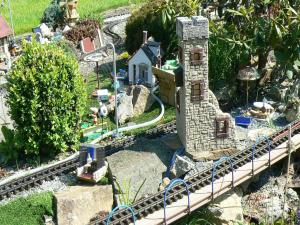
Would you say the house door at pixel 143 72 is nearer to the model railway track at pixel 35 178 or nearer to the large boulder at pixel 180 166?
the model railway track at pixel 35 178

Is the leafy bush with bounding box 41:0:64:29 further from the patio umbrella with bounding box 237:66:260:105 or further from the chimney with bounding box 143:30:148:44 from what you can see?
the patio umbrella with bounding box 237:66:260:105

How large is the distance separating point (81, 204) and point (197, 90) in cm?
502

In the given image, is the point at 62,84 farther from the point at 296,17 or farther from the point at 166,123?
the point at 296,17

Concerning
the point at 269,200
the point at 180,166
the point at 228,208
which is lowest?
the point at 269,200

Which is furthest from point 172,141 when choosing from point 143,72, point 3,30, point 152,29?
point 3,30

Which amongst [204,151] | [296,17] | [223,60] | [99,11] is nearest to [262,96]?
[223,60]

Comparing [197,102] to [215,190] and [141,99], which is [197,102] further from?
[141,99]

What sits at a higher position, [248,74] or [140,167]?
[248,74]

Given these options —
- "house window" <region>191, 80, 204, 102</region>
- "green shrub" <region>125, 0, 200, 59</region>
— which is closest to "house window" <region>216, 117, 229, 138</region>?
"house window" <region>191, 80, 204, 102</region>

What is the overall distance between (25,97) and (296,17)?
10.0 meters

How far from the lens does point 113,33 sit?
37.8 m

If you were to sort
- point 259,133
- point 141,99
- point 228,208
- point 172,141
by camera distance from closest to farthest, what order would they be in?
1. point 228,208
2. point 172,141
3. point 259,133
4. point 141,99

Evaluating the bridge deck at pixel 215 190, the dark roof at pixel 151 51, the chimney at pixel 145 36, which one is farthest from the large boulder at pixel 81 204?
the chimney at pixel 145 36

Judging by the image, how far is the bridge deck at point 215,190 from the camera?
54.9 feet
